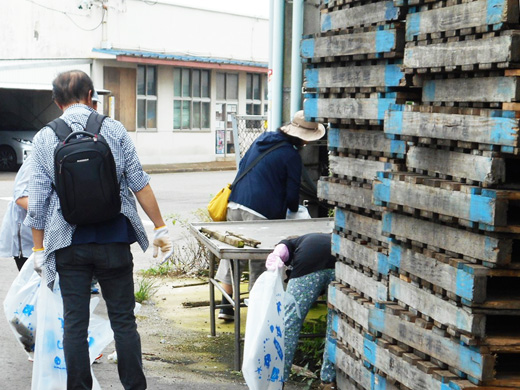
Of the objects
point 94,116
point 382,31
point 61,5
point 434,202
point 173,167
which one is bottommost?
point 173,167

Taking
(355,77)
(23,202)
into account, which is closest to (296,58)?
(23,202)

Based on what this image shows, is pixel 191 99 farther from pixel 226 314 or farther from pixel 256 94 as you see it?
pixel 226 314

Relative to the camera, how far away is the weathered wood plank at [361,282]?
4863 mm

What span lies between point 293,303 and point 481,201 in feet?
7.18

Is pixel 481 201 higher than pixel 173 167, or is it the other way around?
pixel 481 201

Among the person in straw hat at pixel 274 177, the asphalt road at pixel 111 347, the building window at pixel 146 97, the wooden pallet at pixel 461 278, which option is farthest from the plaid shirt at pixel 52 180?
the building window at pixel 146 97

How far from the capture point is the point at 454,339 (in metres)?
4.01

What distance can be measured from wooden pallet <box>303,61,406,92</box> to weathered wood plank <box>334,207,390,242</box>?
0.73m

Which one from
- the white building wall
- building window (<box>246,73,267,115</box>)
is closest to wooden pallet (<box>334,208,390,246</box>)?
the white building wall

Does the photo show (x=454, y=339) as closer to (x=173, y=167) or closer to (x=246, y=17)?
(x=173, y=167)

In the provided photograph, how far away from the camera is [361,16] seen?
195 inches

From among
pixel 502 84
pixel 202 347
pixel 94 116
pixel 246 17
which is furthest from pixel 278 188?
pixel 246 17

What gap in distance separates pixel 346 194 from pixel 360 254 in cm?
37

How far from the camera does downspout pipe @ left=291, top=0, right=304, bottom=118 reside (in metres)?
9.62
